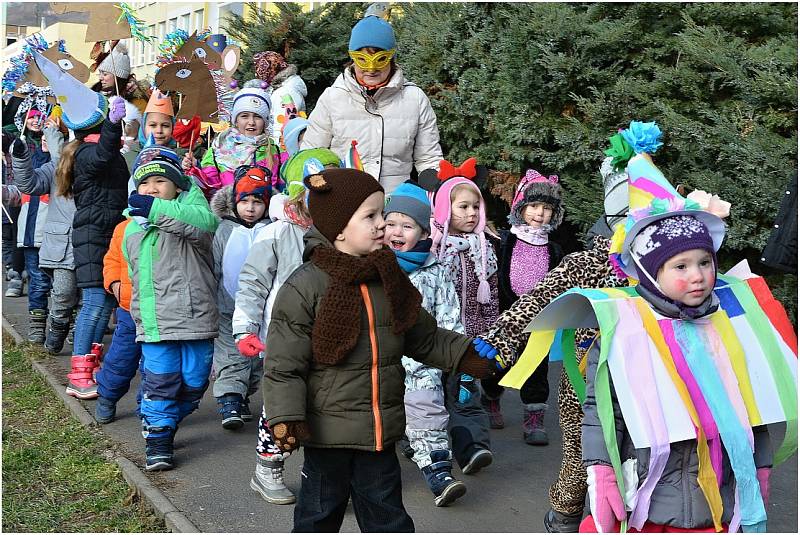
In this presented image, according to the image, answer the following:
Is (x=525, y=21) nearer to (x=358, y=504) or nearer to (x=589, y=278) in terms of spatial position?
(x=589, y=278)

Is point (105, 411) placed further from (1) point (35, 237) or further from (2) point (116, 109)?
(1) point (35, 237)

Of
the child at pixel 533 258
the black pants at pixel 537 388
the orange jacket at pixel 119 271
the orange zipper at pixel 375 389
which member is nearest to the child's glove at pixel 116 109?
the orange jacket at pixel 119 271

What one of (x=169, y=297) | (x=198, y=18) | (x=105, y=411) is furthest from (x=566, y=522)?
(x=198, y=18)

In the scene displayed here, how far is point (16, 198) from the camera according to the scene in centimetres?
1045

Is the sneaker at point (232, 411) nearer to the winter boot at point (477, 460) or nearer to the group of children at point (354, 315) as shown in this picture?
the group of children at point (354, 315)

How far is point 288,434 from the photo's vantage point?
3773mm

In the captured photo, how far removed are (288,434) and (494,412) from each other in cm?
365

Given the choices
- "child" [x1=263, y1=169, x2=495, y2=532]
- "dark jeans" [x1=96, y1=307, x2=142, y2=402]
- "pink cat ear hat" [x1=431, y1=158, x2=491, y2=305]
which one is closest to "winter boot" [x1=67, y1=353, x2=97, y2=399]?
"dark jeans" [x1=96, y1=307, x2=142, y2=402]

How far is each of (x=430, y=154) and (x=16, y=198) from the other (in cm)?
545

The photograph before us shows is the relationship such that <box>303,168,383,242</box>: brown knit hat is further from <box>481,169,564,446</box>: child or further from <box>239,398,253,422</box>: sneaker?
<box>239,398,253,422</box>: sneaker

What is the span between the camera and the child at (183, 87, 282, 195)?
7.92 m

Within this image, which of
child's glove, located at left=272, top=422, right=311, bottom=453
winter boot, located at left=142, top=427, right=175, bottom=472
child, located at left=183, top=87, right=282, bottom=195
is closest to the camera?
child's glove, located at left=272, top=422, right=311, bottom=453

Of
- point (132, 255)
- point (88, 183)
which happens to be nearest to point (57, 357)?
point (88, 183)

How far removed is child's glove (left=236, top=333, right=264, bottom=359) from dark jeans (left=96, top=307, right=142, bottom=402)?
1.88 metres
